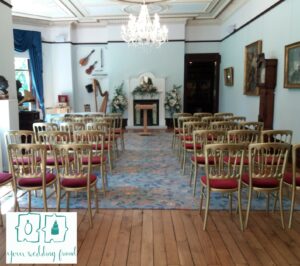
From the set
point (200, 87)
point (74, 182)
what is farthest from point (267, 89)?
point (200, 87)

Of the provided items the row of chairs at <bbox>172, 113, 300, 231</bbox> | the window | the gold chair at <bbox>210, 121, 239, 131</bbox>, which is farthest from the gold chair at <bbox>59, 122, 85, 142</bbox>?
the window

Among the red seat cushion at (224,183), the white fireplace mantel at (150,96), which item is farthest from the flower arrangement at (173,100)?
the red seat cushion at (224,183)

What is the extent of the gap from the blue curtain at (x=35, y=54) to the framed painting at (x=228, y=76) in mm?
6605

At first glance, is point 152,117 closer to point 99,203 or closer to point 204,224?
point 99,203

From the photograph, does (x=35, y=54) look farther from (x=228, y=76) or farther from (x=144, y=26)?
(x=228, y=76)

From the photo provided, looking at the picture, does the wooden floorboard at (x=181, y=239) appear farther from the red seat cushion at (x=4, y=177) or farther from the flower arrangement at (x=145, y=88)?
the flower arrangement at (x=145, y=88)

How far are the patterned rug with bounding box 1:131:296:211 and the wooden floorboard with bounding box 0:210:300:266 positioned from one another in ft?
0.81

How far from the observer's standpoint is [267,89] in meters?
6.12

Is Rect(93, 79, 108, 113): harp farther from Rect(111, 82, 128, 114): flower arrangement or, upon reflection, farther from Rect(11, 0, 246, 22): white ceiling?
Rect(11, 0, 246, 22): white ceiling

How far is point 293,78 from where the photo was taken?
17.5ft

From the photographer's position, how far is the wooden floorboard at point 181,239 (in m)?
2.62

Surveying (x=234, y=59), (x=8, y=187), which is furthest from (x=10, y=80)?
(x=234, y=59)

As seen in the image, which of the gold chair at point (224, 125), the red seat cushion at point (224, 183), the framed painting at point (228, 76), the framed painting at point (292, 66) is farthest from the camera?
the framed painting at point (228, 76)

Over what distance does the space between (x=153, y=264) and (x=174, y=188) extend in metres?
1.95
